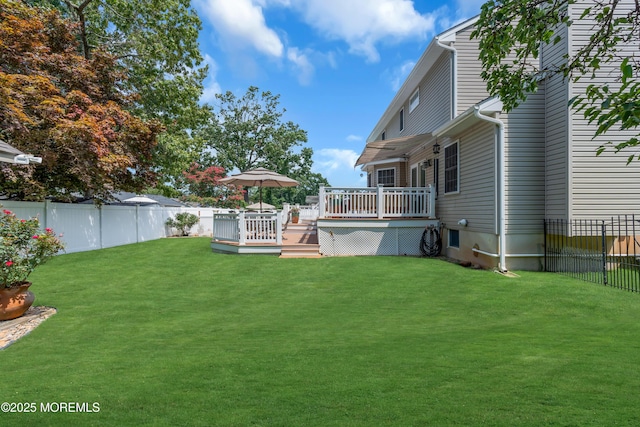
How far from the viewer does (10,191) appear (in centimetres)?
1180

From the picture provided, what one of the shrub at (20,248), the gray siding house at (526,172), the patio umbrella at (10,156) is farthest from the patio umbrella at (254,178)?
the shrub at (20,248)

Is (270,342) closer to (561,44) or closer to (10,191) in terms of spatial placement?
(561,44)

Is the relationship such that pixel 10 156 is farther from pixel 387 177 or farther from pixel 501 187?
pixel 387 177

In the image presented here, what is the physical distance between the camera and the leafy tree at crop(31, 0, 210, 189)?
15188mm

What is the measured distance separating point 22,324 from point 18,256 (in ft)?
3.68

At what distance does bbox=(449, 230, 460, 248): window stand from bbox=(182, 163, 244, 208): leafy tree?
23.8m

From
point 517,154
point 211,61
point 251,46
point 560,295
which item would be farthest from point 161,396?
point 251,46

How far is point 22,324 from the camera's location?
5.32m

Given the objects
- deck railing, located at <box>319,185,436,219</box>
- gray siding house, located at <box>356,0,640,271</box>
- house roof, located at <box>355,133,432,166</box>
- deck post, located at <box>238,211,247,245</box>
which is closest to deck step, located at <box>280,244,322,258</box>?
deck railing, located at <box>319,185,436,219</box>

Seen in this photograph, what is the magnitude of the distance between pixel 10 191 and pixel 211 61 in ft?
36.3

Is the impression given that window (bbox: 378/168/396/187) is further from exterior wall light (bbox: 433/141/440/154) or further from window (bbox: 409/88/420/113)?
exterior wall light (bbox: 433/141/440/154)

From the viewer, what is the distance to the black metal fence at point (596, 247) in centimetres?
762

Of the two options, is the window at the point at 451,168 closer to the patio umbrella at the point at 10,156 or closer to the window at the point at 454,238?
the window at the point at 454,238

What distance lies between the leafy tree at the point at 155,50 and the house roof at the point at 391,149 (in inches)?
335
